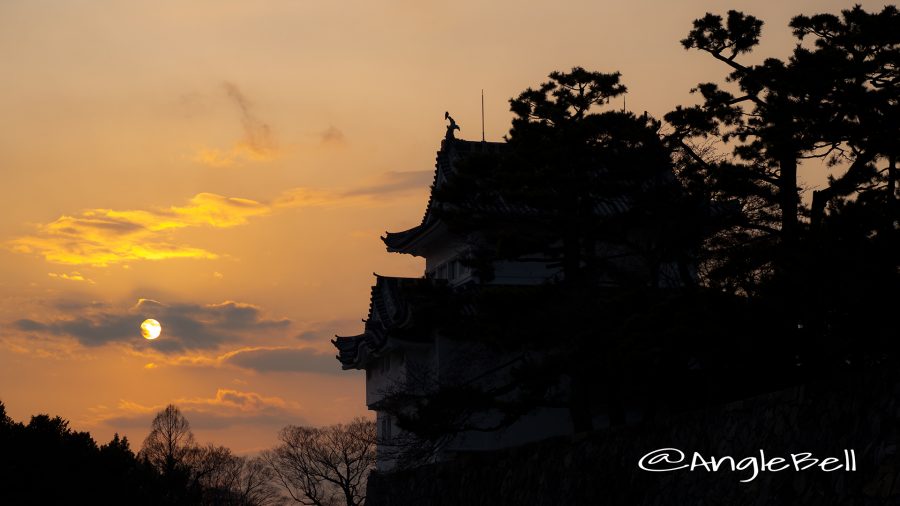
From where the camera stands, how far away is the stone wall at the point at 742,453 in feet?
34.6

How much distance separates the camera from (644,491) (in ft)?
48.5

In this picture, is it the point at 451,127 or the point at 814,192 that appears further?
the point at 451,127

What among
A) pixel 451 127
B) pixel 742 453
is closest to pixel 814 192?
pixel 742 453

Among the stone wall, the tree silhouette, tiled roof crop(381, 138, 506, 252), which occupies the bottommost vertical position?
the stone wall

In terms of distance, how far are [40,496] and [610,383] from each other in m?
20.9

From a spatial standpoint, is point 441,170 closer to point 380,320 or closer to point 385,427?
point 380,320

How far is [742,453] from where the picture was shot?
12.7 meters

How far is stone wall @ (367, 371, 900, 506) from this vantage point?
10555mm

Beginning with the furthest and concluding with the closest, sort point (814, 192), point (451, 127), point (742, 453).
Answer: point (451, 127) < point (814, 192) < point (742, 453)

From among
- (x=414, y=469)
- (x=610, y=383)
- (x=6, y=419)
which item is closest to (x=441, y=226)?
(x=414, y=469)

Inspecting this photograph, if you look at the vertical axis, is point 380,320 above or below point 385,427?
above

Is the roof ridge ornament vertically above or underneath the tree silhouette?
above

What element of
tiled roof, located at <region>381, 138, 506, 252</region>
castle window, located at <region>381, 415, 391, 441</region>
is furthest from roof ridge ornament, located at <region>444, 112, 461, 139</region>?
castle window, located at <region>381, 415, 391, 441</region>

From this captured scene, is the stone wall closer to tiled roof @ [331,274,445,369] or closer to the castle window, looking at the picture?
tiled roof @ [331,274,445,369]
